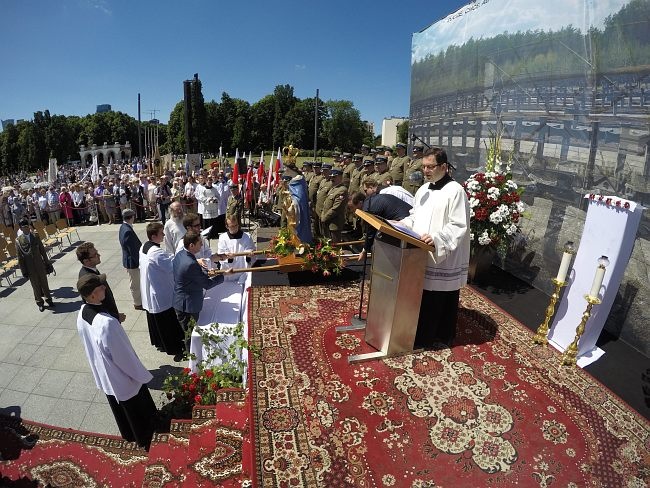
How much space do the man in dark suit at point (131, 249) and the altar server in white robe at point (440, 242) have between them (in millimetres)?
5403

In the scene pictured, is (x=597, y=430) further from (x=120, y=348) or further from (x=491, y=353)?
(x=120, y=348)

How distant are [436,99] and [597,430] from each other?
9.79 m

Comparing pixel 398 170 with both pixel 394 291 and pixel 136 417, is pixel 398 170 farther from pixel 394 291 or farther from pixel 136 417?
pixel 136 417

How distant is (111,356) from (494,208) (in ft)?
19.6

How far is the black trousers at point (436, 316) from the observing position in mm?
4477

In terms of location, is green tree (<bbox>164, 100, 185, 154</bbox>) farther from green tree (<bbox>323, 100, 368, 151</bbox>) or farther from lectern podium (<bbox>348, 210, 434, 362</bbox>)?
lectern podium (<bbox>348, 210, 434, 362</bbox>)

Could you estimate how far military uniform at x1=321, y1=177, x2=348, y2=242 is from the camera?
29.6 ft

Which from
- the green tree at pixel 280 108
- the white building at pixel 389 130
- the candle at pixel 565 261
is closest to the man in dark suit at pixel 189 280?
the candle at pixel 565 261

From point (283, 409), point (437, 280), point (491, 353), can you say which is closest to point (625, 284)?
point (491, 353)

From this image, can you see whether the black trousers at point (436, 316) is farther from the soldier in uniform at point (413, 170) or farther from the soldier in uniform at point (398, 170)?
the soldier in uniform at point (398, 170)

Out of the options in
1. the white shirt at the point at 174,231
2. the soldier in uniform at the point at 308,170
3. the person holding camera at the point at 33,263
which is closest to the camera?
the white shirt at the point at 174,231

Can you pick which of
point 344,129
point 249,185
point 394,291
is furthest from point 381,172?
point 344,129

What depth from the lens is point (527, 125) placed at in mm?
6996

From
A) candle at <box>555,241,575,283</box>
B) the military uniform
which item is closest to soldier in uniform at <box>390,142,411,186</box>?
the military uniform
